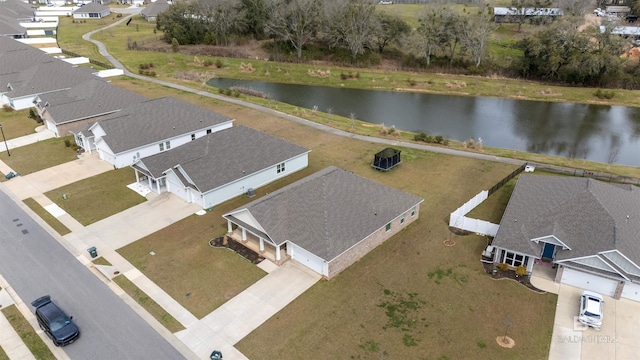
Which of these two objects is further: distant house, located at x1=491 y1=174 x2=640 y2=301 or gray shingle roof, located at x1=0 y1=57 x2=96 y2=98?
gray shingle roof, located at x1=0 y1=57 x2=96 y2=98

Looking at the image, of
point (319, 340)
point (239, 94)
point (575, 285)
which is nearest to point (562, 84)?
point (239, 94)

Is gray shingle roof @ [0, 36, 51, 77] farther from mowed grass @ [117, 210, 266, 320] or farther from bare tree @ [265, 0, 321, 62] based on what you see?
mowed grass @ [117, 210, 266, 320]

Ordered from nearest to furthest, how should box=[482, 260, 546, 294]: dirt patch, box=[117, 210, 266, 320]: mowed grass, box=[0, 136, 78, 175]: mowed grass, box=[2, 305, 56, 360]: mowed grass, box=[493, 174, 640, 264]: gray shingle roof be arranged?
box=[2, 305, 56, 360]: mowed grass, box=[117, 210, 266, 320]: mowed grass, box=[493, 174, 640, 264]: gray shingle roof, box=[482, 260, 546, 294]: dirt patch, box=[0, 136, 78, 175]: mowed grass

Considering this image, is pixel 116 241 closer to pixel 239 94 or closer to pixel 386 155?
pixel 386 155

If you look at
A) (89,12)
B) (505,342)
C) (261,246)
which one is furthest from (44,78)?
(89,12)

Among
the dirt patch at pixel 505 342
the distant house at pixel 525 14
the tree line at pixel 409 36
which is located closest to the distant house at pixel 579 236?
the dirt patch at pixel 505 342

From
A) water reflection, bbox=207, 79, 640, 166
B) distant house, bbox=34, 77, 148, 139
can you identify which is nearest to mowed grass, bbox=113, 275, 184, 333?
distant house, bbox=34, 77, 148, 139
